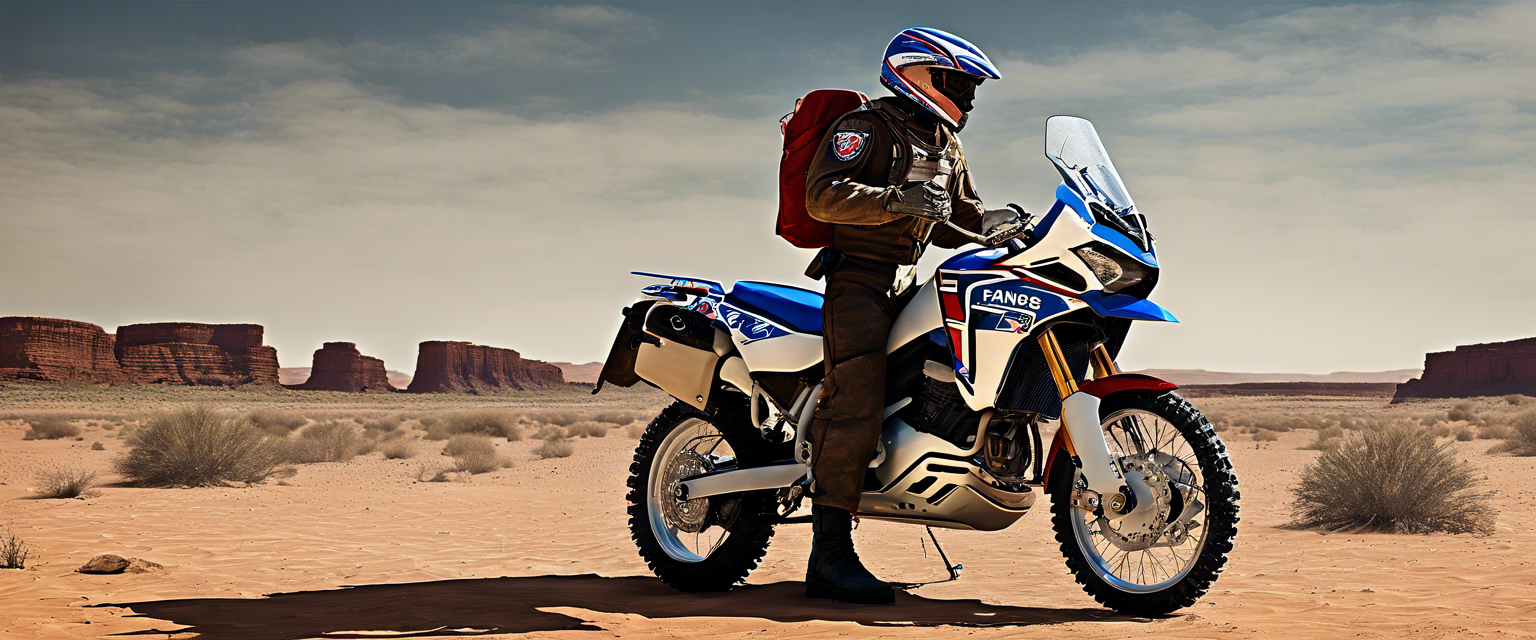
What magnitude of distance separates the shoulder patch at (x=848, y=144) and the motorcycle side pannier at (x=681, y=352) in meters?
1.41

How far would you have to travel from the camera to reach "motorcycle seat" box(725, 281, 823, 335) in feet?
19.3

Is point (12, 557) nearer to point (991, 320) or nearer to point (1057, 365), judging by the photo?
point (991, 320)

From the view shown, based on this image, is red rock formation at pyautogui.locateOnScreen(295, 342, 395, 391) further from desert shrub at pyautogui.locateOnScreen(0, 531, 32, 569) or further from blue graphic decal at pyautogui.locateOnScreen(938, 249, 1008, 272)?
blue graphic decal at pyautogui.locateOnScreen(938, 249, 1008, 272)

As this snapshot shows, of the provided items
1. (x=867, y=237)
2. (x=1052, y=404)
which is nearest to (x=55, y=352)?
(x=867, y=237)

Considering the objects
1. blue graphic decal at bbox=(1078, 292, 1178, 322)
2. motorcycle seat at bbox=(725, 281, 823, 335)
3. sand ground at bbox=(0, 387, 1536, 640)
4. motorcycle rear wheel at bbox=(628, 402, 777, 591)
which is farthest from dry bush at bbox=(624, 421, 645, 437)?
blue graphic decal at bbox=(1078, 292, 1178, 322)

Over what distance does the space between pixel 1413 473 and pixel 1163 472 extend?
22.2ft

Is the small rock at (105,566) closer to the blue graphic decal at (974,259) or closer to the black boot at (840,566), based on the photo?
the black boot at (840,566)

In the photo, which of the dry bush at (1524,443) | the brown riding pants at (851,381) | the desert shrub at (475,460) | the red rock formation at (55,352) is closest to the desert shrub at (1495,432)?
the dry bush at (1524,443)

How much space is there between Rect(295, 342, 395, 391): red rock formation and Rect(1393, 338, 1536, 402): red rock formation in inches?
4164

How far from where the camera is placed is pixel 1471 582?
6.18 m

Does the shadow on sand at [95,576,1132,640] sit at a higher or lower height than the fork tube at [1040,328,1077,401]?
lower

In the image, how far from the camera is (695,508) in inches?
251

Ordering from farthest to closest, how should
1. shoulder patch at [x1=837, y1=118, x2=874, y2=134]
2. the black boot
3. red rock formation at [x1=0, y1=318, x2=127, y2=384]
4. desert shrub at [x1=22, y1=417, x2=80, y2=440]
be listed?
red rock formation at [x1=0, y1=318, x2=127, y2=384] < desert shrub at [x1=22, y1=417, x2=80, y2=440] < the black boot < shoulder patch at [x1=837, y1=118, x2=874, y2=134]

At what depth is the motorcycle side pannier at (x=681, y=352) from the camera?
6250mm
